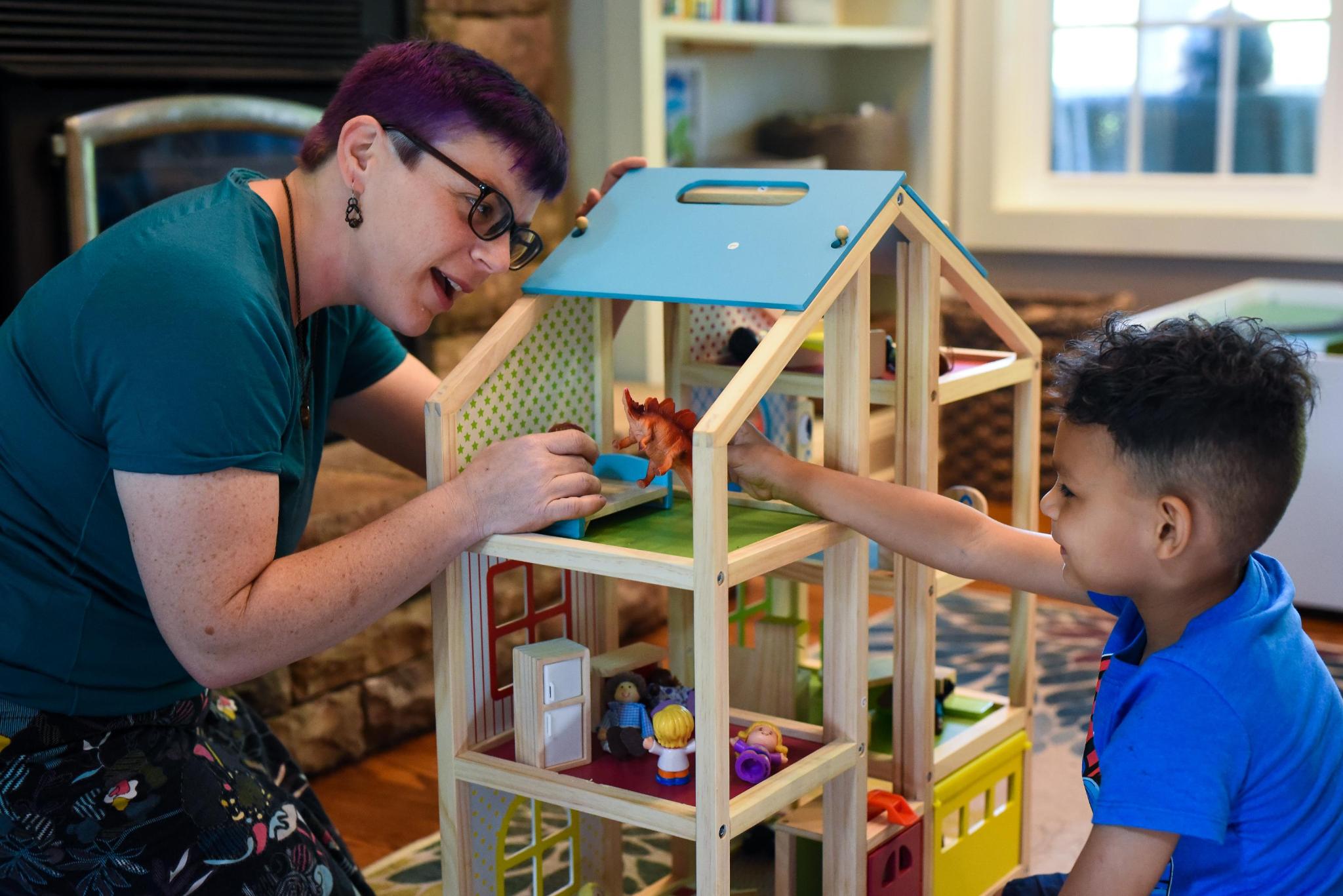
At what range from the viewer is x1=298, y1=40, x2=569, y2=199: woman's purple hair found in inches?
47.8

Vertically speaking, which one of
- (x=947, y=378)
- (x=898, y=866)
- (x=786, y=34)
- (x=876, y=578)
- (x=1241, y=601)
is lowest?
(x=898, y=866)

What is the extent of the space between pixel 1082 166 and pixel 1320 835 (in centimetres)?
294

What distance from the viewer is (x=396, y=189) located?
1.24 meters

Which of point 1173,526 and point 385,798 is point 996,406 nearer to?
point 385,798

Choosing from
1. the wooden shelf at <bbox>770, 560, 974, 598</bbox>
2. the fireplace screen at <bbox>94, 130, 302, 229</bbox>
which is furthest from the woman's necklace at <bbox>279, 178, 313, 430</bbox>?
the fireplace screen at <bbox>94, 130, 302, 229</bbox>

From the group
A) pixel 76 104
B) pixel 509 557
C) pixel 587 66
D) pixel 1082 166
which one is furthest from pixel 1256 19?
pixel 509 557

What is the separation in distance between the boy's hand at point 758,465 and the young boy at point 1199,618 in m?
0.24

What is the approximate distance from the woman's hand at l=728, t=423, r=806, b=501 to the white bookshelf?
5.14 feet

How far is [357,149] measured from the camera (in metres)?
1.23

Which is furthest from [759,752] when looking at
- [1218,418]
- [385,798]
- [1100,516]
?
[385,798]

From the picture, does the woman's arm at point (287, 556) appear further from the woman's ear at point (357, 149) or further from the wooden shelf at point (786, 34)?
the wooden shelf at point (786, 34)

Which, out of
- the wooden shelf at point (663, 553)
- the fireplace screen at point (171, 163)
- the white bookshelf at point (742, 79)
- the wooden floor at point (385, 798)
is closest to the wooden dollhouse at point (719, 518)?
the wooden shelf at point (663, 553)

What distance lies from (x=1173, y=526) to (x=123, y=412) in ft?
2.68

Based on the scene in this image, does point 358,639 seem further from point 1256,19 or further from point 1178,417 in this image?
point 1256,19
